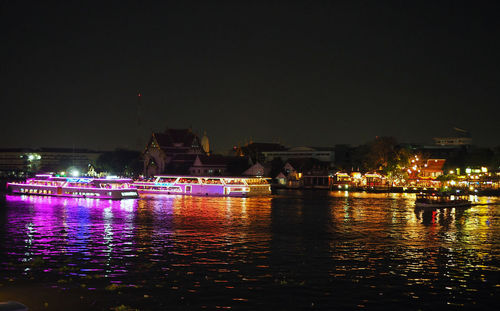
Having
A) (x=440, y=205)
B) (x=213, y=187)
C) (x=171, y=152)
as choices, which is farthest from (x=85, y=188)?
(x=171, y=152)

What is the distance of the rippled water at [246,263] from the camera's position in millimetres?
18594

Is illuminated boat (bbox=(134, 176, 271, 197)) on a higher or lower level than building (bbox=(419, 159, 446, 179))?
lower

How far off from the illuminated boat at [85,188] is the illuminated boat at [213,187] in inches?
525

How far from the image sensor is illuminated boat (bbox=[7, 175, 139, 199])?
224ft

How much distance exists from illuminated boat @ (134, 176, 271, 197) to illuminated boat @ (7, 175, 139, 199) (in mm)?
13329

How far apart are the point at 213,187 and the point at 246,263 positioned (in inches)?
2264

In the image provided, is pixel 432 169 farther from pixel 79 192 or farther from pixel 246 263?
pixel 246 263

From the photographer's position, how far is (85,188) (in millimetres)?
69750

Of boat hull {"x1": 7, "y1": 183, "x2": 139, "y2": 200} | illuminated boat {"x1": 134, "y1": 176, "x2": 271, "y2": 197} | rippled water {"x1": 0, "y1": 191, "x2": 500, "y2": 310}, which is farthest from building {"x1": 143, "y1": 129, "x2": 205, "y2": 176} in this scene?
rippled water {"x1": 0, "y1": 191, "x2": 500, "y2": 310}

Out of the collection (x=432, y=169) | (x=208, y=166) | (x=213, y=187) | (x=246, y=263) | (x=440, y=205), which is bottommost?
(x=246, y=263)

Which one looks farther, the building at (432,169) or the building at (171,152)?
the building at (171,152)

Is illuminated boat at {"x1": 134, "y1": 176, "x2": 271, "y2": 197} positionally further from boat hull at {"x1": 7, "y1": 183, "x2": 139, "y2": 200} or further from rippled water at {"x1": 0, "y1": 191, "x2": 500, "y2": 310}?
rippled water at {"x1": 0, "y1": 191, "x2": 500, "y2": 310}

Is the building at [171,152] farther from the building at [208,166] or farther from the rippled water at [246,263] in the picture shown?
the rippled water at [246,263]

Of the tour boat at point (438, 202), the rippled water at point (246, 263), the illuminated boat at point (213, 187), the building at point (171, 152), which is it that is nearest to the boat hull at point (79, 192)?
the illuminated boat at point (213, 187)
